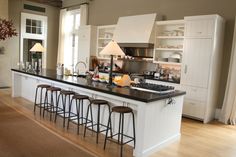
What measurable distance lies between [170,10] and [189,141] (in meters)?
3.86

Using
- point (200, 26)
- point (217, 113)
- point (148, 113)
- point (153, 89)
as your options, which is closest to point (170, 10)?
point (200, 26)

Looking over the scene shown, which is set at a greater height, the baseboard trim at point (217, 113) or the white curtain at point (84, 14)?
the white curtain at point (84, 14)

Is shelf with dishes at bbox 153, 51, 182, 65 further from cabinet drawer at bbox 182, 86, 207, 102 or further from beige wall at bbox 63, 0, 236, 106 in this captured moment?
beige wall at bbox 63, 0, 236, 106

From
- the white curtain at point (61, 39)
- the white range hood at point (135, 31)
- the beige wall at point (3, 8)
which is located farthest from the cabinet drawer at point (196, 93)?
the beige wall at point (3, 8)

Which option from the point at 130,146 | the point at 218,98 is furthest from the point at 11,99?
the point at 218,98

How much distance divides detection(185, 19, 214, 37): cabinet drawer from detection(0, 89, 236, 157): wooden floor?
207cm

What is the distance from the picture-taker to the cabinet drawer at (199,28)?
496 cm

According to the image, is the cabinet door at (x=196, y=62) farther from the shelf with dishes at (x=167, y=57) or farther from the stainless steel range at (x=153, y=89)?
the stainless steel range at (x=153, y=89)

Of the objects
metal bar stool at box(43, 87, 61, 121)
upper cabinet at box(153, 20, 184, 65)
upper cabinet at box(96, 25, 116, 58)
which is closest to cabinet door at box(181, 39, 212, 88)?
upper cabinet at box(153, 20, 184, 65)

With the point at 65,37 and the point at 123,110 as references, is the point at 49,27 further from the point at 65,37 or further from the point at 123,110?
the point at 123,110

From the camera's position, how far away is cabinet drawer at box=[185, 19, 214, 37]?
195 inches

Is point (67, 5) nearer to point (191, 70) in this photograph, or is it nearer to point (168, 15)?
point (168, 15)

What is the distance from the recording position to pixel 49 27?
31.6ft

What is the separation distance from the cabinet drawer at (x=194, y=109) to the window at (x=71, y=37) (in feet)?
17.3
